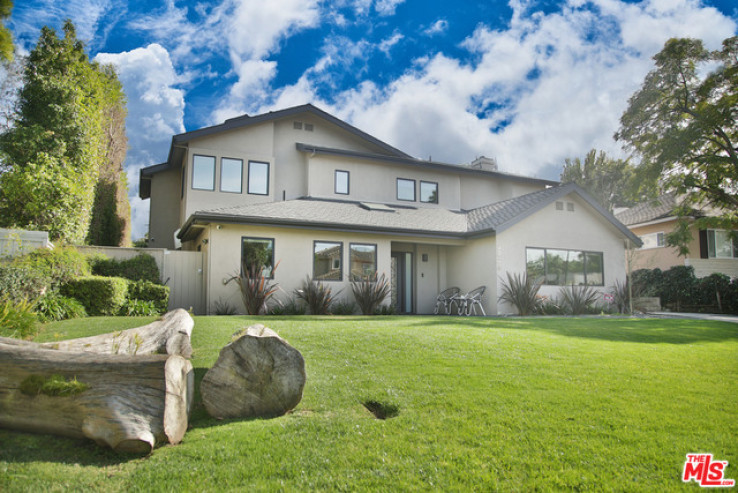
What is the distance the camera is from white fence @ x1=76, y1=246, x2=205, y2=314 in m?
14.0

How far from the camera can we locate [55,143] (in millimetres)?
13164

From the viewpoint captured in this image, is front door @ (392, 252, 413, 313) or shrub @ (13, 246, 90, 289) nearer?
shrub @ (13, 246, 90, 289)

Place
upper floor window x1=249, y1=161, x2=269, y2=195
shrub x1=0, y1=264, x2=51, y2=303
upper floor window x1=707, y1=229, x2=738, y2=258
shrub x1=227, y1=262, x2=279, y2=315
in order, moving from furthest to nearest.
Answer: upper floor window x1=707, y1=229, x2=738, y2=258 → upper floor window x1=249, y1=161, x2=269, y2=195 → shrub x1=227, y1=262, x2=279, y2=315 → shrub x1=0, y1=264, x2=51, y2=303

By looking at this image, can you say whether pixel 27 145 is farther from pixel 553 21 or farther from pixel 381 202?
pixel 553 21

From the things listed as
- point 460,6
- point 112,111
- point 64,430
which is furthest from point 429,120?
point 64,430

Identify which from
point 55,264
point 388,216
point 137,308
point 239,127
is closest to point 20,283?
point 55,264

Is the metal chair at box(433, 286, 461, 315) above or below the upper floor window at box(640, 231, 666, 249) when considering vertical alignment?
below

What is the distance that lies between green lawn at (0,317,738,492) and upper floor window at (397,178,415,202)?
13549mm

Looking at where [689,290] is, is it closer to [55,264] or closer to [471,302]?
[471,302]

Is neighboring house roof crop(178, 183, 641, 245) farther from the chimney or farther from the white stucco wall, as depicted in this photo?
the chimney

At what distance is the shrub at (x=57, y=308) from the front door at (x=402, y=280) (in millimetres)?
10246

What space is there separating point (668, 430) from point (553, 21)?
14.0 m

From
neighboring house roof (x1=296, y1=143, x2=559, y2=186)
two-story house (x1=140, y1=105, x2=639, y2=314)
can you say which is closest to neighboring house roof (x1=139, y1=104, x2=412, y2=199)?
two-story house (x1=140, y1=105, x2=639, y2=314)

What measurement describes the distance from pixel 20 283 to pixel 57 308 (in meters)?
1.07
